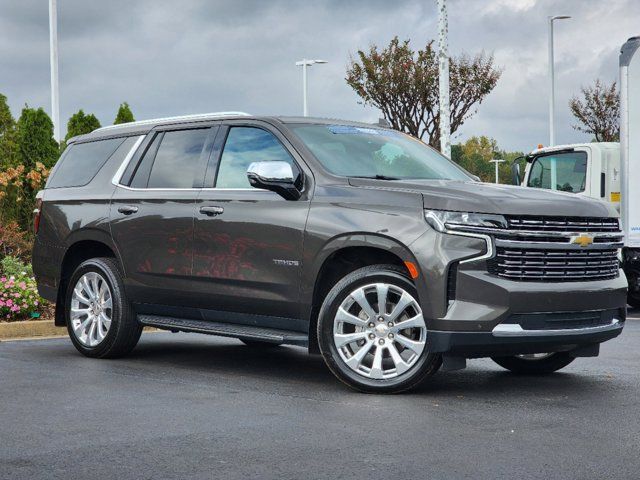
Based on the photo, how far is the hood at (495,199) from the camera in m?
6.90

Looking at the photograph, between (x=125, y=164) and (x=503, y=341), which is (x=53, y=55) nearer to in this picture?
(x=125, y=164)

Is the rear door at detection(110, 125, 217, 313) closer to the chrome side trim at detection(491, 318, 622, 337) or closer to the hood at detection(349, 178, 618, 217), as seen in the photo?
the hood at detection(349, 178, 618, 217)

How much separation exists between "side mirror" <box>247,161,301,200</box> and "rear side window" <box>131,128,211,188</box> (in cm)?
97

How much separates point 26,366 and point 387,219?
3.52 metres

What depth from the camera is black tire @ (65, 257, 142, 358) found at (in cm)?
903

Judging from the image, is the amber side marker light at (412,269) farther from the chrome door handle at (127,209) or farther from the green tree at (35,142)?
the green tree at (35,142)

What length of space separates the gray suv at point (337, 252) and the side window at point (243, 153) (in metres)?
0.01

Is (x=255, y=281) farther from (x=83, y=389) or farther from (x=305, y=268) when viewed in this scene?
(x=83, y=389)

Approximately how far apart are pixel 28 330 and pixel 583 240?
650 cm

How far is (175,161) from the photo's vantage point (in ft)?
29.2

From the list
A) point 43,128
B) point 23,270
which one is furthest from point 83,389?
point 43,128

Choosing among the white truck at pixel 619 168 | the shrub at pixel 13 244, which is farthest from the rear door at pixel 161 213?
the shrub at pixel 13 244

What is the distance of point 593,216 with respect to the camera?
7.36 metres

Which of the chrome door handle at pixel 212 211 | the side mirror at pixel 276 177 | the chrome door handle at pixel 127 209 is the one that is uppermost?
the side mirror at pixel 276 177
